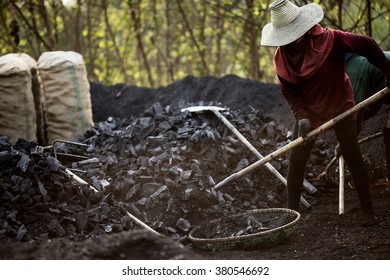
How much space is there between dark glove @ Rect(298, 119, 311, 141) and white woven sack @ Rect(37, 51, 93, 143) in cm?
337

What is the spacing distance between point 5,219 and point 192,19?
23.8 feet

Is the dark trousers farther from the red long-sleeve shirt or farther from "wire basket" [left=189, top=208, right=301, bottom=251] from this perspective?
"wire basket" [left=189, top=208, right=301, bottom=251]

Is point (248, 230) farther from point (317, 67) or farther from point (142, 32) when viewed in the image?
point (142, 32)

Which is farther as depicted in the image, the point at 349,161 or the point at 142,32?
the point at 142,32

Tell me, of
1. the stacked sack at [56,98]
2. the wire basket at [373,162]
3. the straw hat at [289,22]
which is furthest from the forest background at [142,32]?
the straw hat at [289,22]

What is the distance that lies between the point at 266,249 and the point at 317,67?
122 cm

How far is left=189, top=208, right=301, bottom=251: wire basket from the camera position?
3.53 metres

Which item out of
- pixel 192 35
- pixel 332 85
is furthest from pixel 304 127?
pixel 192 35

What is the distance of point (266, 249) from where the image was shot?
360 centimetres

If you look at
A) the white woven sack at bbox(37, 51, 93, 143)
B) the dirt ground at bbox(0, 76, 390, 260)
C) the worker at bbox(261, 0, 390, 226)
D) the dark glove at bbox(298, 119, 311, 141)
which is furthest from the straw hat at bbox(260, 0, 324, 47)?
the white woven sack at bbox(37, 51, 93, 143)

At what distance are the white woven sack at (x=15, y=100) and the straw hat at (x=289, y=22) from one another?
332cm

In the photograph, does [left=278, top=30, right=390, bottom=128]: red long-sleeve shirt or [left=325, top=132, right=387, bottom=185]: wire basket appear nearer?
[left=278, top=30, right=390, bottom=128]: red long-sleeve shirt
